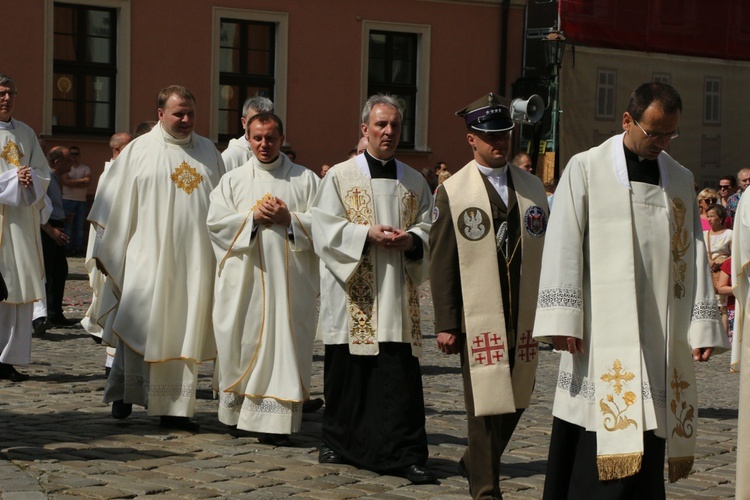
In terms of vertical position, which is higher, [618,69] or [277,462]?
[618,69]

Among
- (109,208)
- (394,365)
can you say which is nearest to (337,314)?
(394,365)

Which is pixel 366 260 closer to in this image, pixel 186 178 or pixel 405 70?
pixel 186 178

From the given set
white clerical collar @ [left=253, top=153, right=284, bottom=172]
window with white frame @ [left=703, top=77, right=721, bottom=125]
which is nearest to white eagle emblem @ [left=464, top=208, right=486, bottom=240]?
white clerical collar @ [left=253, top=153, right=284, bottom=172]

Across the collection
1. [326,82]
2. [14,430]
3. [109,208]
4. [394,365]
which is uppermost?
[326,82]

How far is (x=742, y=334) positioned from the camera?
6707mm

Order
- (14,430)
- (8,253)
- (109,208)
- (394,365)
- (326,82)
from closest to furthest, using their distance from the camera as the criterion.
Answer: (394,365) < (14,430) < (109,208) < (8,253) < (326,82)

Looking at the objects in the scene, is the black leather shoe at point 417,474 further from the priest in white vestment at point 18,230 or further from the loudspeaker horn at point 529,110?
the loudspeaker horn at point 529,110

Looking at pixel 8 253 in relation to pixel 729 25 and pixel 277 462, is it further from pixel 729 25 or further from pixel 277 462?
pixel 729 25

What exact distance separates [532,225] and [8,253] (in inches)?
214

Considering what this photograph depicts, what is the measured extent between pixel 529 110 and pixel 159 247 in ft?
39.0

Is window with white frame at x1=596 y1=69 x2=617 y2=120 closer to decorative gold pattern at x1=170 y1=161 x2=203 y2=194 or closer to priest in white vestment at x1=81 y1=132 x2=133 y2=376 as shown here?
priest in white vestment at x1=81 y1=132 x2=133 y2=376

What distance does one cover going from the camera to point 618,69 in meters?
30.5

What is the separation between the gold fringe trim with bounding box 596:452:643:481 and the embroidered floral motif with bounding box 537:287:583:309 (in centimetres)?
62

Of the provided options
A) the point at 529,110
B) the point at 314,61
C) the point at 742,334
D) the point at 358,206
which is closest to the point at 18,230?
the point at 358,206
